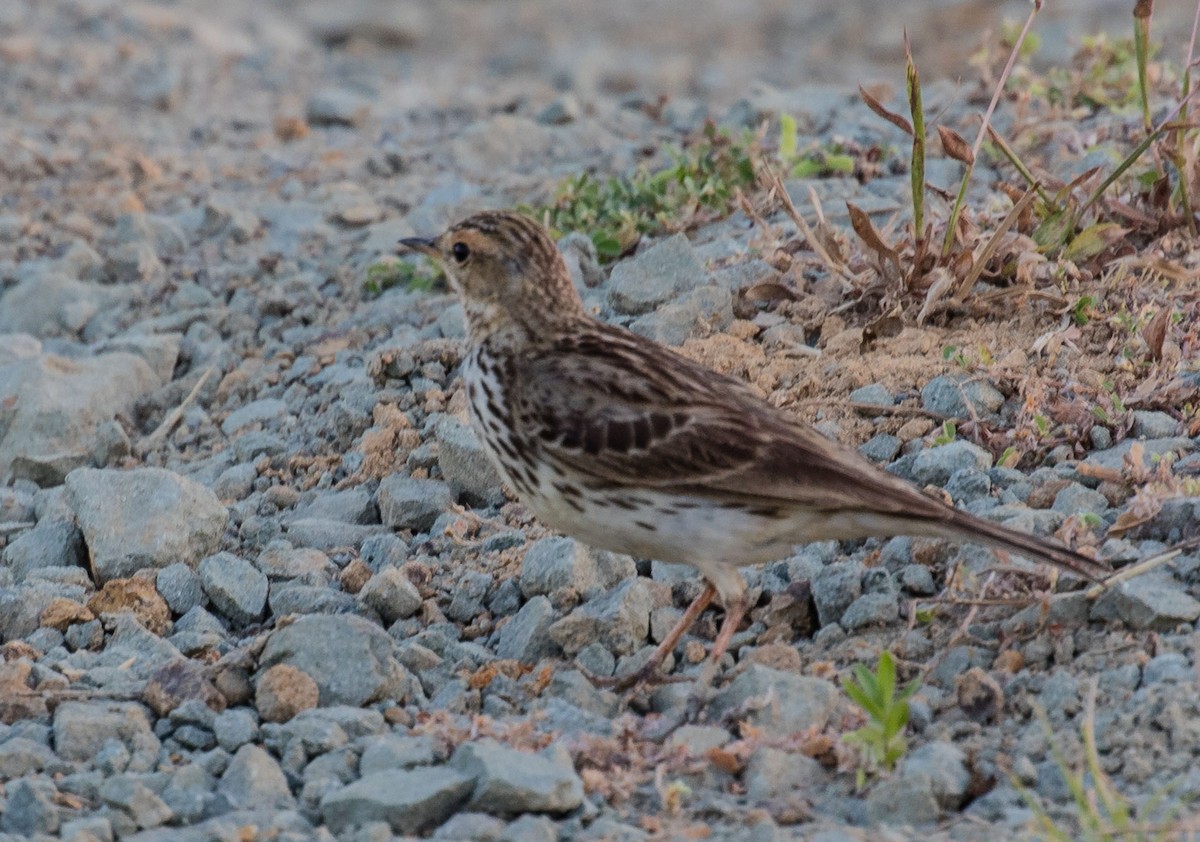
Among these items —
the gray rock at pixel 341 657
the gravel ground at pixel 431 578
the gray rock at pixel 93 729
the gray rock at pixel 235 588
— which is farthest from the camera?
the gray rock at pixel 235 588

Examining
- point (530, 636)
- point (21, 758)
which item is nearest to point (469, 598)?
point (530, 636)

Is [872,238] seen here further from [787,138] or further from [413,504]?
[413,504]

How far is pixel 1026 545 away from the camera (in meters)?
4.71

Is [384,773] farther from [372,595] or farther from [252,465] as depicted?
[252,465]

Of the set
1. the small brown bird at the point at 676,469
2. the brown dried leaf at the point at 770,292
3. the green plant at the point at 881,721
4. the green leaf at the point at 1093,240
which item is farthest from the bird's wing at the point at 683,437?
the green leaf at the point at 1093,240

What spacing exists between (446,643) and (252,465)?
1805 millimetres

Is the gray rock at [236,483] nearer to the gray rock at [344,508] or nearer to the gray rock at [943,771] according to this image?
the gray rock at [344,508]

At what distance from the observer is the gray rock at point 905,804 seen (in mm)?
4207

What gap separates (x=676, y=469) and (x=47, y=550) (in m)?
2.31

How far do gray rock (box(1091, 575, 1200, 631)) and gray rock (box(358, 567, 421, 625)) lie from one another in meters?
2.02

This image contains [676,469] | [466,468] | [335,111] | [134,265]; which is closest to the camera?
[676,469]

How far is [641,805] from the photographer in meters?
4.41

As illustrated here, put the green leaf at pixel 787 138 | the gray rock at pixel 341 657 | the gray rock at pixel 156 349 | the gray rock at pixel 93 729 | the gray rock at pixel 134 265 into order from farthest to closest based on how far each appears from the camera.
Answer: the gray rock at pixel 134 265 < the green leaf at pixel 787 138 < the gray rock at pixel 156 349 < the gray rock at pixel 341 657 < the gray rock at pixel 93 729

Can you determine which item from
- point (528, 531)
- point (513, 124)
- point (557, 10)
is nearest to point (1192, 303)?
point (528, 531)
